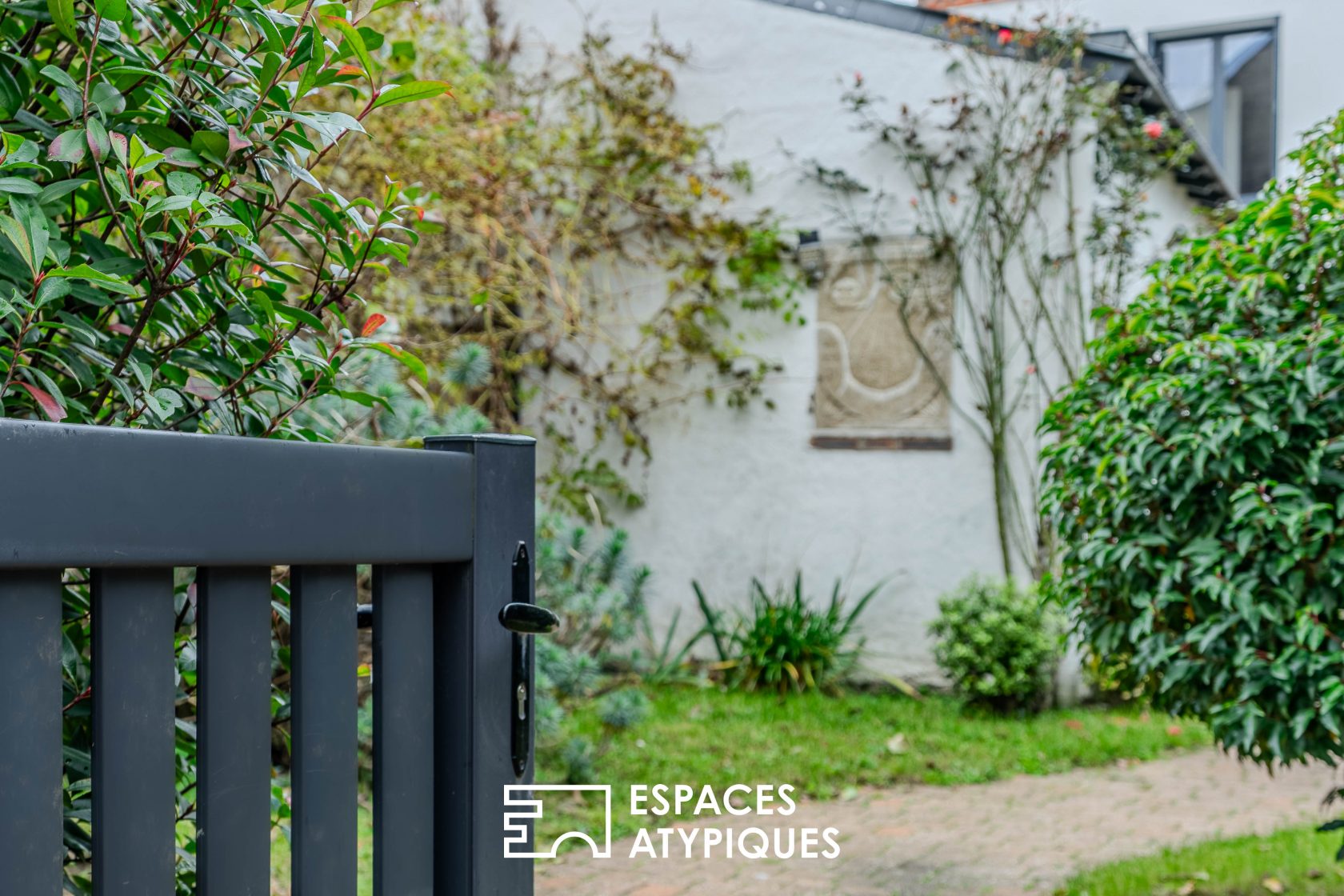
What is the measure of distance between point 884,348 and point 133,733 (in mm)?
7161

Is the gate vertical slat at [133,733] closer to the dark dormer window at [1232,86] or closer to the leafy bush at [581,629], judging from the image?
the leafy bush at [581,629]

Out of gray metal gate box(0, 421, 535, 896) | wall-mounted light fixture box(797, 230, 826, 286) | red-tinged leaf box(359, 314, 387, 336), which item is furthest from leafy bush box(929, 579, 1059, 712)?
gray metal gate box(0, 421, 535, 896)

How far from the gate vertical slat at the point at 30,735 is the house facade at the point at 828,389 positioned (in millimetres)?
6970

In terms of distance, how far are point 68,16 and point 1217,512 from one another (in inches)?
123

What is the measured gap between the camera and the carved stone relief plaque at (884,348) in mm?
7688

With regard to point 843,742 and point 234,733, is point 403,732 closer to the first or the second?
point 234,733

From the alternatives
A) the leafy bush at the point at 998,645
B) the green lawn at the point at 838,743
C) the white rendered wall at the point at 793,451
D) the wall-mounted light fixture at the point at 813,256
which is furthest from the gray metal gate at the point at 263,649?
the wall-mounted light fixture at the point at 813,256

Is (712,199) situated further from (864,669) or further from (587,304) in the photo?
(864,669)

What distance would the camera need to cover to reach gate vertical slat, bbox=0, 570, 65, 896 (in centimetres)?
91

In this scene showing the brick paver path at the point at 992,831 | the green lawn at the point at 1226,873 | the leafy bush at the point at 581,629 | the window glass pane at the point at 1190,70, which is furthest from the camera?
the window glass pane at the point at 1190,70

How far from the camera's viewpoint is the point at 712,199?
817cm

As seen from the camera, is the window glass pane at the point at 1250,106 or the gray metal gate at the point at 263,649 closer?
the gray metal gate at the point at 263,649

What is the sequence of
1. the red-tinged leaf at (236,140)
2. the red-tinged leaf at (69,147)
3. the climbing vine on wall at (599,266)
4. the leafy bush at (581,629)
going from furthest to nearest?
the climbing vine on wall at (599,266)
the leafy bush at (581,629)
the red-tinged leaf at (236,140)
the red-tinged leaf at (69,147)

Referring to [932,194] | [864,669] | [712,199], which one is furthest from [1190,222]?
[864,669]
